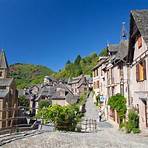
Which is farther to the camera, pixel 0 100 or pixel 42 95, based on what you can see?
pixel 42 95

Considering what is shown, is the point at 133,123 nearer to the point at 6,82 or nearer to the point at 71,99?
the point at 6,82

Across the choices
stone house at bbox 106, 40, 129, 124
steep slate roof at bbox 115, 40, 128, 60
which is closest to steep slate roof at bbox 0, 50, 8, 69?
stone house at bbox 106, 40, 129, 124

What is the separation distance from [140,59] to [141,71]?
969 millimetres

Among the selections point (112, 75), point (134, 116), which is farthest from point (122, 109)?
point (112, 75)

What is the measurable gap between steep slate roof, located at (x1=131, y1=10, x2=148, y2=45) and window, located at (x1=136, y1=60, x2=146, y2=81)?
225 cm

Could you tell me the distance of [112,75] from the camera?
37.0 m

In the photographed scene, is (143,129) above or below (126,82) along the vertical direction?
below

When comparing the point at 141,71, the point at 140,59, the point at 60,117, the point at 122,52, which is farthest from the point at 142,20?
the point at 122,52

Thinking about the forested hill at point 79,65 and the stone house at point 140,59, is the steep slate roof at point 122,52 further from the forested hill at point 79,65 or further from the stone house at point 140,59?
the forested hill at point 79,65

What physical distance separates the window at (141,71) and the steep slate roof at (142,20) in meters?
2.25

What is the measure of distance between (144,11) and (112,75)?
16438 millimetres

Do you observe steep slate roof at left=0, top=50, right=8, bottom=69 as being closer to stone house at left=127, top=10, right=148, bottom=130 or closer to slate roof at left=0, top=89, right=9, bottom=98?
slate roof at left=0, top=89, right=9, bottom=98

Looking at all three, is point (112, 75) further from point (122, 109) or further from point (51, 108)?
point (51, 108)

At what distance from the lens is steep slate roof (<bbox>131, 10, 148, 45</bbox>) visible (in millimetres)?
19234
